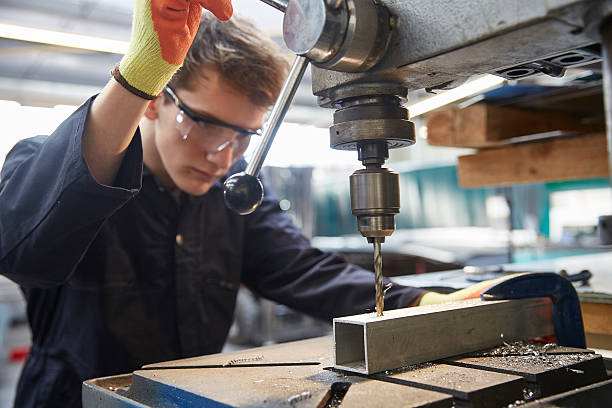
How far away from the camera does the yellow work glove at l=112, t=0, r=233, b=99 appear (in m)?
0.80

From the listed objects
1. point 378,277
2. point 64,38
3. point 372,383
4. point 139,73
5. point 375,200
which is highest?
point 64,38

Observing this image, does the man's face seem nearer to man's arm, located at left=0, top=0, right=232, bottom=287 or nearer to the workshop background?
man's arm, located at left=0, top=0, right=232, bottom=287

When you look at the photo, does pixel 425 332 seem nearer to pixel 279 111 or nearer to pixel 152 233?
pixel 279 111

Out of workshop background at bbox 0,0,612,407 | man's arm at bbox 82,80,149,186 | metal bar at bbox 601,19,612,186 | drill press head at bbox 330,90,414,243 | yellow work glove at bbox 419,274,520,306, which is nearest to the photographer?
metal bar at bbox 601,19,612,186

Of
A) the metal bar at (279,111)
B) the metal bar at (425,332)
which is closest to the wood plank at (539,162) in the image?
the metal bar at (425,332)

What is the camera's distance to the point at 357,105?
773mm

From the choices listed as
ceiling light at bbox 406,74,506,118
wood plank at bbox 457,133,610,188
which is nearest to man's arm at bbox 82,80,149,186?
ceiling light at bbox 406,74,506,118

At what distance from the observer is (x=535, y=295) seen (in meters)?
0.97

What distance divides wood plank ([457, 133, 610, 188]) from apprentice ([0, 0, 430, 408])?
764 millimetres

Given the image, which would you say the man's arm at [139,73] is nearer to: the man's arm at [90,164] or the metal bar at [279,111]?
the man's arm at [90,164]

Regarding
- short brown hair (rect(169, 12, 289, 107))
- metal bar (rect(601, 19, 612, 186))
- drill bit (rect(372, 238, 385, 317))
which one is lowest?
drill bit (rect(372, 238, 385, 317))

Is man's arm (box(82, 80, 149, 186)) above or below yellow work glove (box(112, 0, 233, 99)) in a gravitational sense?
below

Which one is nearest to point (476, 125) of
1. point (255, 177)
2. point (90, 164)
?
point (255, 177)

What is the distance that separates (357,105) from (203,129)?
0.62 m
